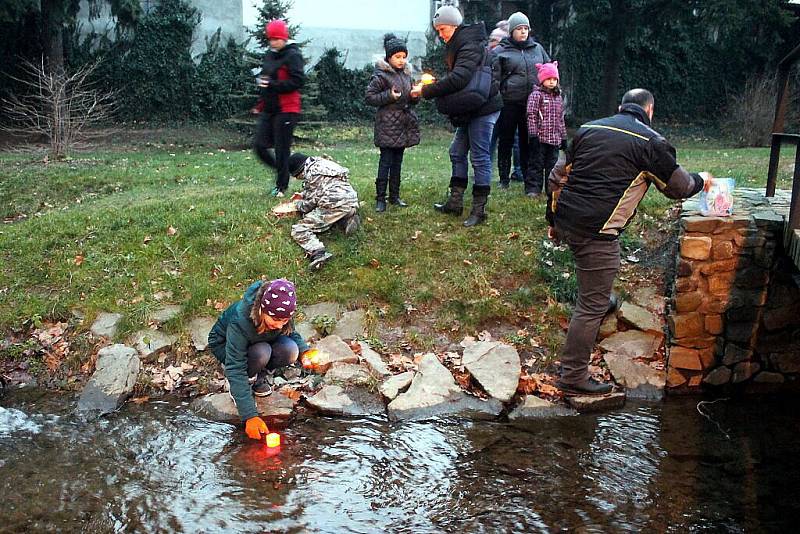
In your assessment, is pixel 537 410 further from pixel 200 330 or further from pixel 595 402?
pixel 200 330

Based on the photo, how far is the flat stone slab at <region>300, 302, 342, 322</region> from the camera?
20.7ft

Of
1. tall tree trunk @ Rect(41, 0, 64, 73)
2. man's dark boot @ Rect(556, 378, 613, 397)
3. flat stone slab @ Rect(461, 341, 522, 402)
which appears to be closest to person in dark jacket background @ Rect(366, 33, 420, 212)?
flat stone slab @ Rect(461, 341, 522, 402)

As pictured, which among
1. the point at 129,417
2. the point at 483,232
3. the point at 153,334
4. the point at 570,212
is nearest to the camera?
the point at 570,212

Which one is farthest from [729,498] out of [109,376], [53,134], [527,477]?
[53,134]

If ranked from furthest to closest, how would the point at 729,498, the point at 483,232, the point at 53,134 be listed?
the point at 53,134, the point at 483,232, the point at 729,498

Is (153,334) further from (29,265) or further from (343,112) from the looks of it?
(343,112)

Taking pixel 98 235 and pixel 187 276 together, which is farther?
pixel 98 235

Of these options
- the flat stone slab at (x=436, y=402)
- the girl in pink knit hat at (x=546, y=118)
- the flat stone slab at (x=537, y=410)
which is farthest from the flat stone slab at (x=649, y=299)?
the girl in pink knit hat at (x=546, y=118)

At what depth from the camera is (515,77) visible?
25.6 feet

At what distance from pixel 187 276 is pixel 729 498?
477cm

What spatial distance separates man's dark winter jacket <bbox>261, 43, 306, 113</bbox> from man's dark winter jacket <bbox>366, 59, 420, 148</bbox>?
2.48 ft

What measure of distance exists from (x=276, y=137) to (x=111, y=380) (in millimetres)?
3117

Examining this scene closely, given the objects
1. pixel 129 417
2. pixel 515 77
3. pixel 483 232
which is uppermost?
pixel 515 77

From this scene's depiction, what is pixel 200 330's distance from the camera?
20.2ft
